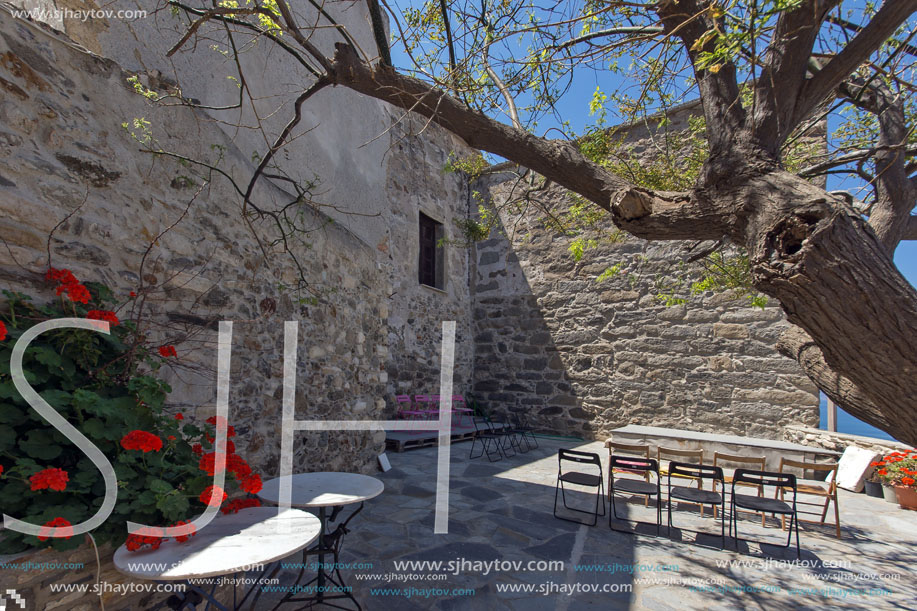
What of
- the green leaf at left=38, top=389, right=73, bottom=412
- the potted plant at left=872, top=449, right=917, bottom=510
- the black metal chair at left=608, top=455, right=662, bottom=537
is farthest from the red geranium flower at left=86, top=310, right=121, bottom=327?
the potted plant at left=872, top=449, right=917, bottom=510

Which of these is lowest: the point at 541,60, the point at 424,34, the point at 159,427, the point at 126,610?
the point at 126,610

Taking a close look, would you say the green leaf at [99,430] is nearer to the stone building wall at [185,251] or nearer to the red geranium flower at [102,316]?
the stone building wall at [185,251]

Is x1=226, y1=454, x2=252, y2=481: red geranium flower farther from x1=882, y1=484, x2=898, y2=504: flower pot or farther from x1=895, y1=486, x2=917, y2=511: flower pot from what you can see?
x1=882, y1=484, x2=898, y2=504: flower pot

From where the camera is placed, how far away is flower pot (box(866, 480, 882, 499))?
4906 millimetres

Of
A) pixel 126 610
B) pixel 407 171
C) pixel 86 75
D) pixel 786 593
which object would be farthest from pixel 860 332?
pixel 407 171

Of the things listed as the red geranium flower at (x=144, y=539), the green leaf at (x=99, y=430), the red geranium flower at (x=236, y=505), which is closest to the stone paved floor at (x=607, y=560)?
the red geranium flower at (x=236, y=505)

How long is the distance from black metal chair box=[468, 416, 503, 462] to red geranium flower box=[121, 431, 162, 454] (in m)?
4.57

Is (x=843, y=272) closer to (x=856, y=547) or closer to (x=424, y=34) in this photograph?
(x=424, y=34)

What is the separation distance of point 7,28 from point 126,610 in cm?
263

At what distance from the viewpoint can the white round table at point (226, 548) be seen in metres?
1.44

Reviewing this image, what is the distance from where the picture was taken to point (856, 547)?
11.3ft

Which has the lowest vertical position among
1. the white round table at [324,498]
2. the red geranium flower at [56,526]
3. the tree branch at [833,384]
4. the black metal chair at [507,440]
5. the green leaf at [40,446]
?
the black metal chair at [507,440]

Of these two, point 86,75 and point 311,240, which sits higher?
point 86,75

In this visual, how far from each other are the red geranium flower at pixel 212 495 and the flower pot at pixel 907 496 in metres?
6.03
